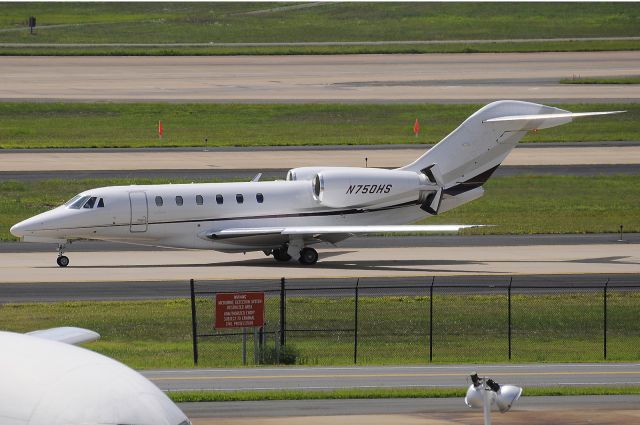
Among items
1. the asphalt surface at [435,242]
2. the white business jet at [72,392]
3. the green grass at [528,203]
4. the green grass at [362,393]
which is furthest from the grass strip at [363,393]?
the green grass at [528,203]

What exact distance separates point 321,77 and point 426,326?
56.5 meters

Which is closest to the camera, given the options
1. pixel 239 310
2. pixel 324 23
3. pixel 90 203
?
pixel 239 310

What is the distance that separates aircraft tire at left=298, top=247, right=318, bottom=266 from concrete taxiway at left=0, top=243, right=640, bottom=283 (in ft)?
0.88

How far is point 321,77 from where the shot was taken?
8781cm

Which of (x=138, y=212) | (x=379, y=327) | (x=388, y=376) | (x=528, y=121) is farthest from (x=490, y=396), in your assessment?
Answer: (x=528, y=121)

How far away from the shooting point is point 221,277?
1547 inches

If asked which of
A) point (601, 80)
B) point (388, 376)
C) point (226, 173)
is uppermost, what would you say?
point (601, 80)

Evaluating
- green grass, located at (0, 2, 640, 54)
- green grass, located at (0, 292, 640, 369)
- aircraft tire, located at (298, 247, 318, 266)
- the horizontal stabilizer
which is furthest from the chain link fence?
green grass, located at (0, 2, 640, 54)

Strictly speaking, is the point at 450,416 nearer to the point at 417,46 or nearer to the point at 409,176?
the point at 409,176

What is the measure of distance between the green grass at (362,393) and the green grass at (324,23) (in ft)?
254

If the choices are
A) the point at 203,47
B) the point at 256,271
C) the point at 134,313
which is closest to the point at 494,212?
the point at 256,271

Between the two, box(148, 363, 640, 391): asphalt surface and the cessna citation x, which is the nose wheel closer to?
the cessna citation x

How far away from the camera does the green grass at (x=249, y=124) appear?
227ft

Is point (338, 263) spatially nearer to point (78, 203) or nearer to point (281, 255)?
point (281, 255)
